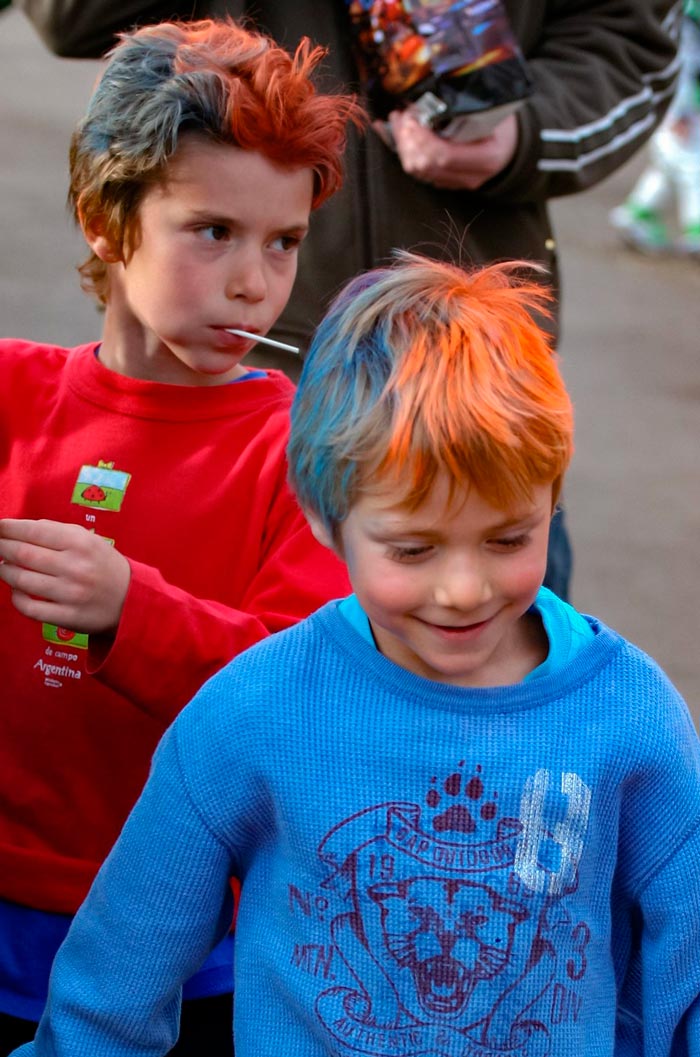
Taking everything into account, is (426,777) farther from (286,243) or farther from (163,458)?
(286,243)

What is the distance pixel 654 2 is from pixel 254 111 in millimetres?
1569

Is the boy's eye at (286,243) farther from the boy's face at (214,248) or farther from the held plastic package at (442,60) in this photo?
the held plastic package at (442,60)

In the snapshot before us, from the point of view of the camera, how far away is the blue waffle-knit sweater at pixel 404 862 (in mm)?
1710

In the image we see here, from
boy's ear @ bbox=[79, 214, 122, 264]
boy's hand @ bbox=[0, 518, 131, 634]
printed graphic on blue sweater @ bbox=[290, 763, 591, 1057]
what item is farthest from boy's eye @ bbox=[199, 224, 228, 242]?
printed graphic on blue sweater @ bbox=[290, 763, 591, 1057]

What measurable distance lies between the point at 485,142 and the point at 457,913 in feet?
5.30

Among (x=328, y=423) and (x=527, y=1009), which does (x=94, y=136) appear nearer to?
(x=328, y=423)

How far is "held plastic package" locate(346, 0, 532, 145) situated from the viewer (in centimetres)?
268

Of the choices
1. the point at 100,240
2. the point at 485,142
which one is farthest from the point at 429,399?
the point at 485,142

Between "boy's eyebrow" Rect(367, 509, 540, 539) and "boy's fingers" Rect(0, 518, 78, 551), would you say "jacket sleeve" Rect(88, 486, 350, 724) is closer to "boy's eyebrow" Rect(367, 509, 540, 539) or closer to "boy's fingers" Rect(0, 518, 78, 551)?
"boy's fingers" Rect(0, 518, 78, 551)

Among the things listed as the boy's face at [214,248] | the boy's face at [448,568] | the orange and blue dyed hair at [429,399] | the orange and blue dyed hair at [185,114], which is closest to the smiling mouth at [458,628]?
the boy's face at [448,568]

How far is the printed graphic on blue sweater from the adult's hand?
141 cm

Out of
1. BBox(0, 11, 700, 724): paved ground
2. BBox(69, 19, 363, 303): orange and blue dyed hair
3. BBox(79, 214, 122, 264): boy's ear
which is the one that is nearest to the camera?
BBox(69, 19, 363, 303): orange and blue dyed hair

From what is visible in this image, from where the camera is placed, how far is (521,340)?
1721 millimetres

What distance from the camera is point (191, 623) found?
1.96m
